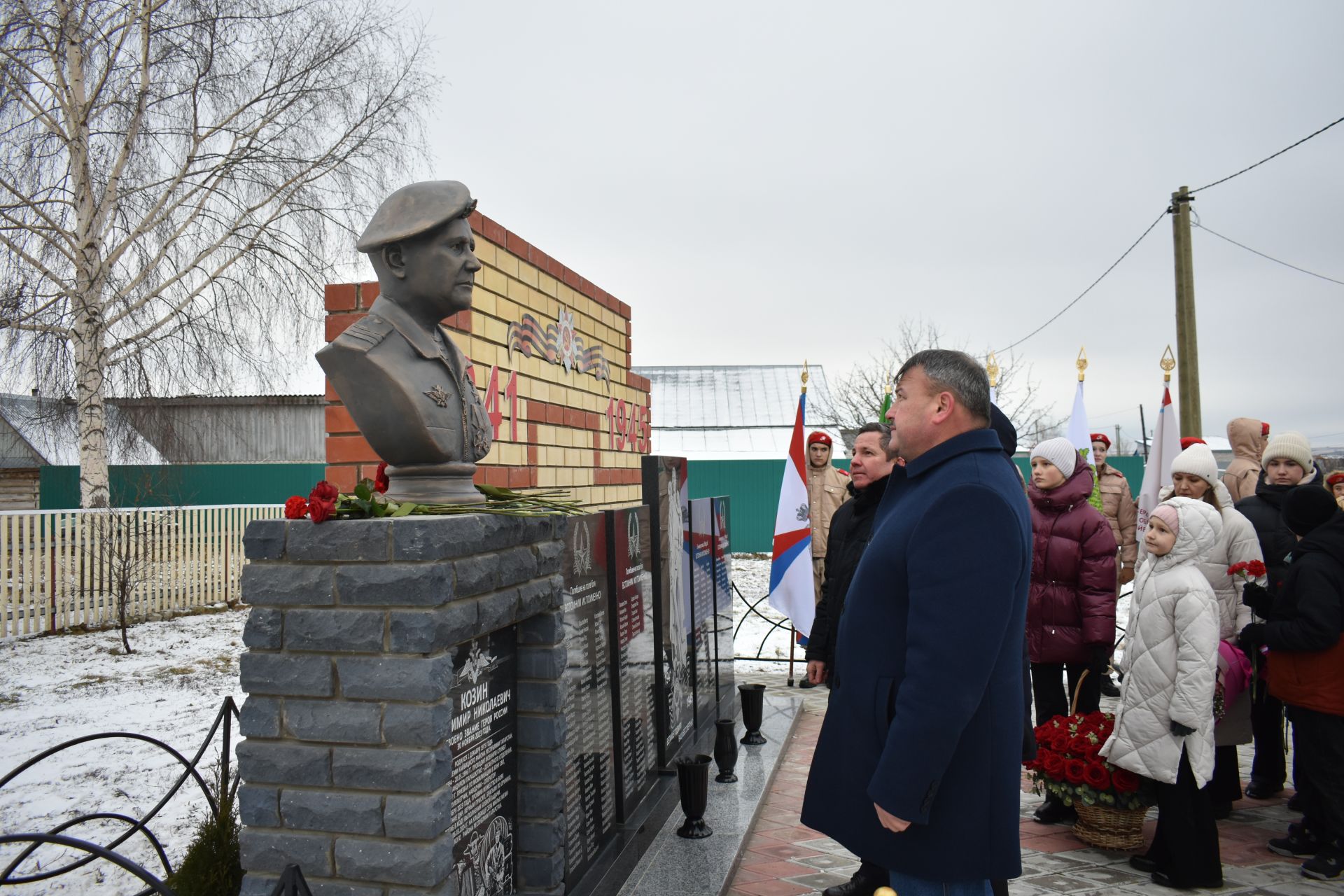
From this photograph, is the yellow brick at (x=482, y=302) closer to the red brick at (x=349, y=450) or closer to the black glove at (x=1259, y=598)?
the red brick at (x=349, y=450)

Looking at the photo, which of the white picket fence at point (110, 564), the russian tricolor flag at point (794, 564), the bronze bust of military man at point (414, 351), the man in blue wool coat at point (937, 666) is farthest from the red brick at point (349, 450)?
the white picket fence at point (110, 564)

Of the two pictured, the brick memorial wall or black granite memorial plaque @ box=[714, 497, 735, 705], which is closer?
the brick memorial wall

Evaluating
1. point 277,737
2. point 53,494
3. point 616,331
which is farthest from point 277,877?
point 53,494

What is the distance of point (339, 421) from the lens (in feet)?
10.4

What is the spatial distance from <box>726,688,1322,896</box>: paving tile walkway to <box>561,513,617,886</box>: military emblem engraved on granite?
0.70 metres

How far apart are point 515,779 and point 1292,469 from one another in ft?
14.9

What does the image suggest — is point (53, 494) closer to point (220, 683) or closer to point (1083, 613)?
point (220, 683)

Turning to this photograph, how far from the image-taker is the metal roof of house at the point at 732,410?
21.5 m

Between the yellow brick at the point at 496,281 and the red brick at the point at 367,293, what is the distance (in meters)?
0.66

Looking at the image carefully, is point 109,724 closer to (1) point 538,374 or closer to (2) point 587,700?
(1) point 538,374

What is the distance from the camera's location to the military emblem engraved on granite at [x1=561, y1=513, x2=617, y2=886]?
3301 mm

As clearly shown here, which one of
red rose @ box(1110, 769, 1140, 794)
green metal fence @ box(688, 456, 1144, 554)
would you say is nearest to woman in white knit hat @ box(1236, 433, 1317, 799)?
red rose @ box(1110, 769, 1140, 794)

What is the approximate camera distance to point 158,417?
12805 millimetres

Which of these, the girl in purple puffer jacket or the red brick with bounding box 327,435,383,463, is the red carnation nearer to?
the red brick with bounding box 327,435,383,463
